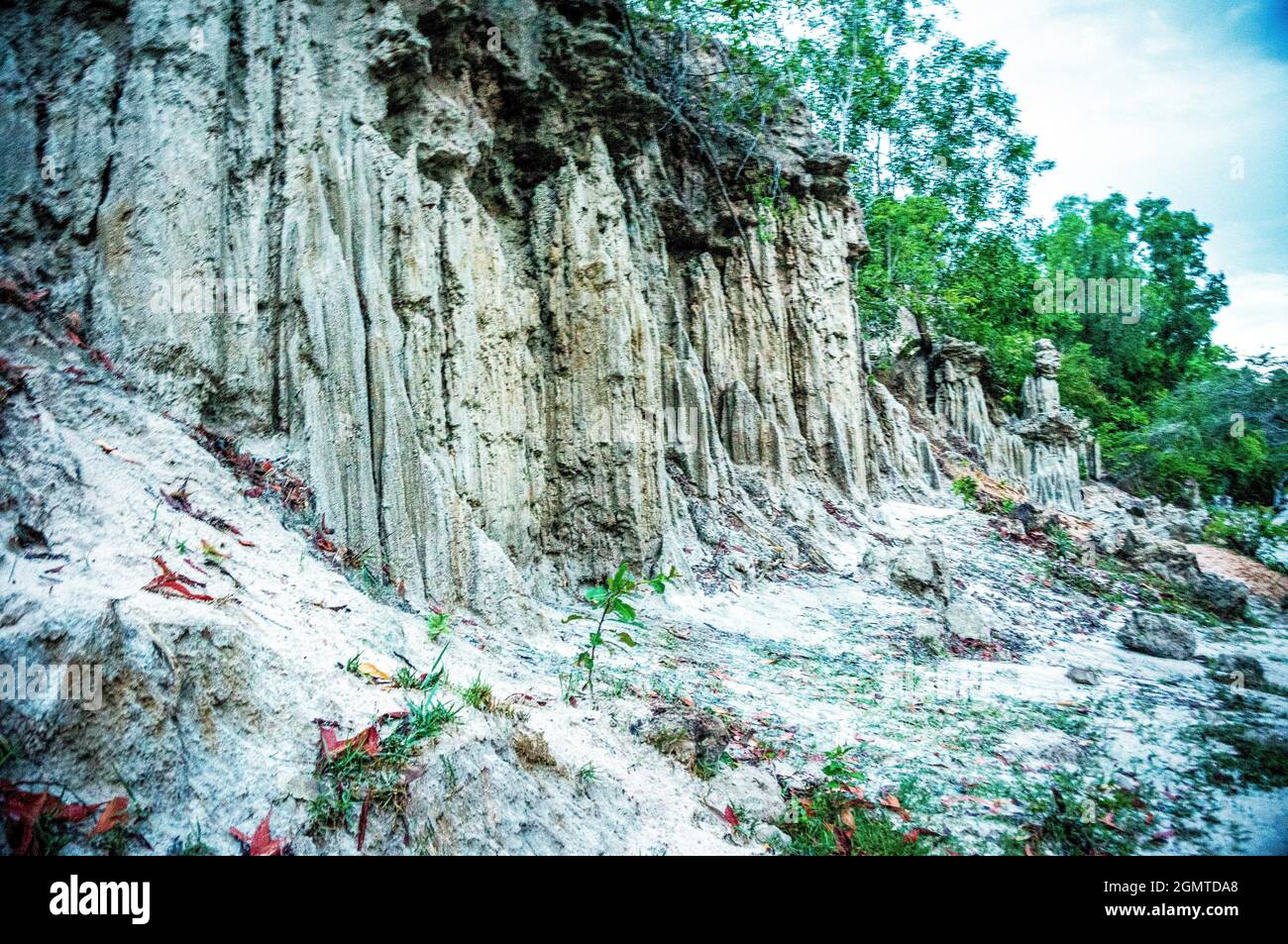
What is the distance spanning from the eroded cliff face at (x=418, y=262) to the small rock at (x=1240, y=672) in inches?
247

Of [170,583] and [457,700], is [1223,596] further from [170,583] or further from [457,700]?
[170,583]

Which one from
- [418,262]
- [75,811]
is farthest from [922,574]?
[75,811]

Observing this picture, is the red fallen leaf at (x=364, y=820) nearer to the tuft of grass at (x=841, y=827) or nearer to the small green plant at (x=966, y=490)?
the tuft of grass at (x=841, y=827)

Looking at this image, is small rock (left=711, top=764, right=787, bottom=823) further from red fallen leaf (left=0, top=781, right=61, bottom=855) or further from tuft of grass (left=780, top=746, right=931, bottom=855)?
red fallen leaf (left=0, top=781, right=61, bottom=855)

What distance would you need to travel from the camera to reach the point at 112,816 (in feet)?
9.06

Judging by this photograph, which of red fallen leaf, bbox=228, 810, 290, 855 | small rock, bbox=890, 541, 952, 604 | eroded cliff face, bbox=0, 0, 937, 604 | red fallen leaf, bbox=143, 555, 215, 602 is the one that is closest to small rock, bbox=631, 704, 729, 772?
eroded cliff face, bbox=0, 0, 937, 604

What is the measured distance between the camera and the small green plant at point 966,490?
1986cm

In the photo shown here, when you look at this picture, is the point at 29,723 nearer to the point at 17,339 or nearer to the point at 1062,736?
the point at 17,339

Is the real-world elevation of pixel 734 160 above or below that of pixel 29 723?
above

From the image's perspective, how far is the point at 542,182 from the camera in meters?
11.5

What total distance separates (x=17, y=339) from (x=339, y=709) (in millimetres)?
3761

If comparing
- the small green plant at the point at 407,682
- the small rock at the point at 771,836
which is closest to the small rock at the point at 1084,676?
the small rock at the point at 771,836

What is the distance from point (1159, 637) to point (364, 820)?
10063mm
